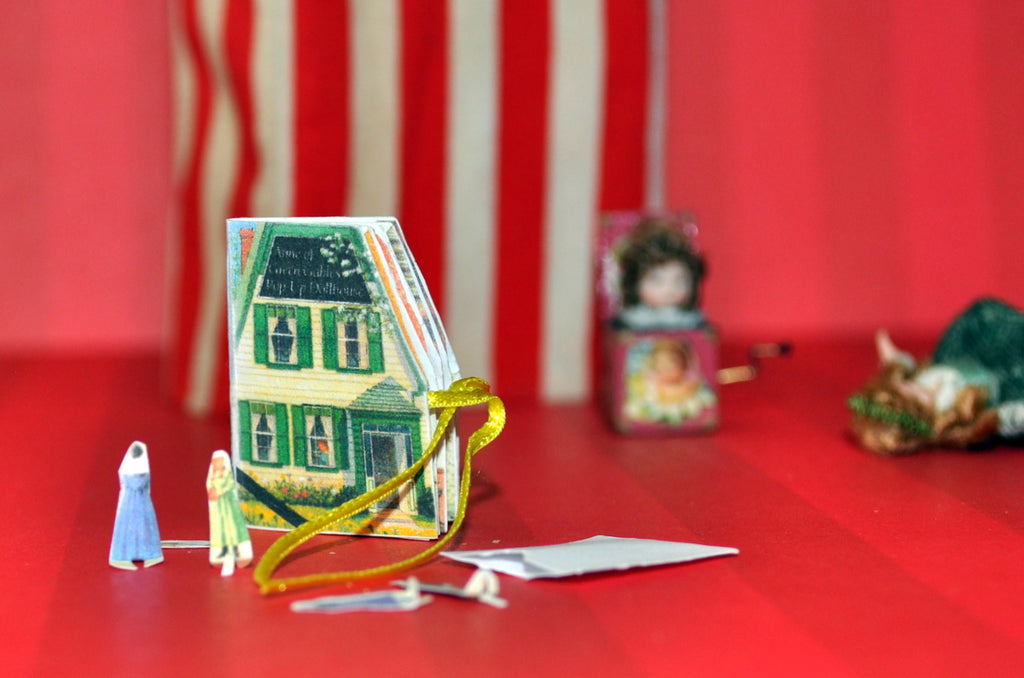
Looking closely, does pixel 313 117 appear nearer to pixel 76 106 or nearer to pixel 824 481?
pixel 76 106

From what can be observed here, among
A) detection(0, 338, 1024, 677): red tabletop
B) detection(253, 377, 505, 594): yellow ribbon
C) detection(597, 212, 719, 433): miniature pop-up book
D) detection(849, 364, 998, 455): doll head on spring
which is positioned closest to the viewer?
detection(0, 338, 1024, 677): red tabletop

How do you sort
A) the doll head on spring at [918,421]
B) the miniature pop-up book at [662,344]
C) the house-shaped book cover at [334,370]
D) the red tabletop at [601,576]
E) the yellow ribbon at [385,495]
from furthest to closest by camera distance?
the miniature pop-up book at [662,344] → the doll head on spring at [918,421] → the house-shaped book cover at [334,370] → the yellow ribbon at [385,495] → the red tabletop at [601,576]

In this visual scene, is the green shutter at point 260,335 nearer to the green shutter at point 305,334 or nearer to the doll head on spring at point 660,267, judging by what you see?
the green shutter at point 305,334

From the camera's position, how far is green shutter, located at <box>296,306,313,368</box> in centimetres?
131

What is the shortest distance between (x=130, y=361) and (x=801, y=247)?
1343 millimetres

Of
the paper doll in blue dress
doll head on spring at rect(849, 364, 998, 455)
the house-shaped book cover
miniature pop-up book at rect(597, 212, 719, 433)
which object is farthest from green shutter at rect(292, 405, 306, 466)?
doll head on spring at rect(849, 364, 998, 455)

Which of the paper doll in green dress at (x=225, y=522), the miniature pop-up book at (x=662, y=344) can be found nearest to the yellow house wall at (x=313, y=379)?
the paper doll in green dress at (x=225, y=522)

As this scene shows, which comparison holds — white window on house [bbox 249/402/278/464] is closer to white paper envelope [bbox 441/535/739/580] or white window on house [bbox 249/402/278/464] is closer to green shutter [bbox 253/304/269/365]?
green shutter [bbox 253/304/269/365]

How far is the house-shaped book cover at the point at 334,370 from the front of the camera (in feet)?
4.19

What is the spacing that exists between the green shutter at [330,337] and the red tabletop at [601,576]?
19 centimetres

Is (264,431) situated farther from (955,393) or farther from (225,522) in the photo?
(955,393)

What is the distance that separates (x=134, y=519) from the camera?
1245 mm

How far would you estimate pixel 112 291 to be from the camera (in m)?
2.43

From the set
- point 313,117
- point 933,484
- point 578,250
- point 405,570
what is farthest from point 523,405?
point 405,570
